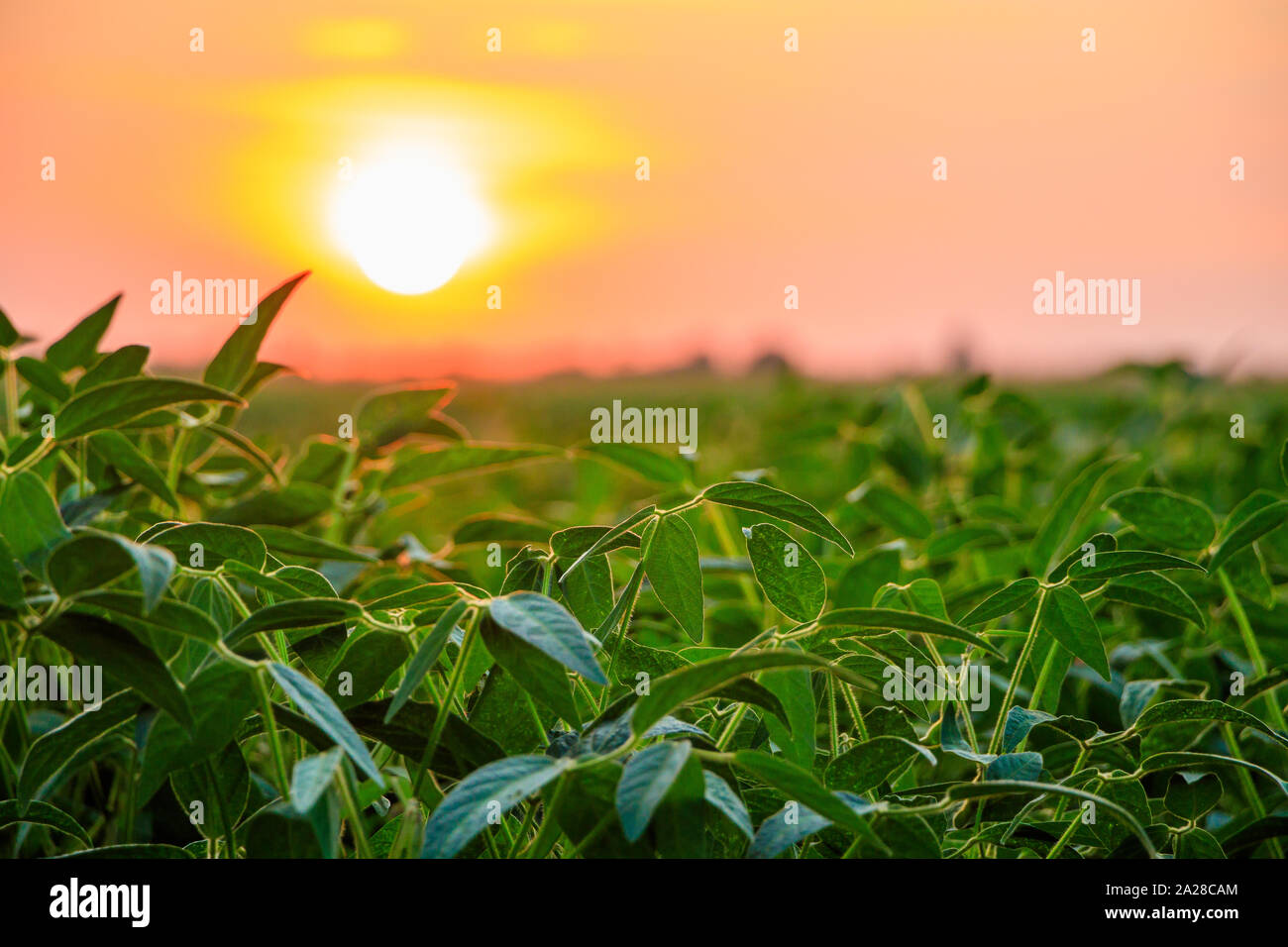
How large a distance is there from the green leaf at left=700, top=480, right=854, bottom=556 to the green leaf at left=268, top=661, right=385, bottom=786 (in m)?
0.14

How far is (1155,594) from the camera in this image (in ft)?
1.43

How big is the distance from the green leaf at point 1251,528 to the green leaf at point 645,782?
28 cm

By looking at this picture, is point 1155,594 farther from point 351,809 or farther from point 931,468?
point 931,468

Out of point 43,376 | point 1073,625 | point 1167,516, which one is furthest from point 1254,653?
point 43,376

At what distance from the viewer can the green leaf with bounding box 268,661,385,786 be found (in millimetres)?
275

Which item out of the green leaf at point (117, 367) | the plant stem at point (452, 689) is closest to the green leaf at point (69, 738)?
the plant stem at point (452, 689)

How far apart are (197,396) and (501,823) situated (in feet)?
0.61

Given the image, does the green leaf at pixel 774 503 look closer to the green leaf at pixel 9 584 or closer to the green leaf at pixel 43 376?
the green leaf at pixel 9 584

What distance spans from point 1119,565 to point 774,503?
0.43 feet

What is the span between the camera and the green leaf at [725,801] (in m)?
0.28

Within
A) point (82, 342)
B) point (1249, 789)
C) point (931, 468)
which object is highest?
point (82, 342)

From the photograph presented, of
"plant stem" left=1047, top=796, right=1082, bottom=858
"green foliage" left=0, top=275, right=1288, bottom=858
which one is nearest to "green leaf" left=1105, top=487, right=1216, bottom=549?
"green foliage" left=0, top=275, right=1288, bottom=858

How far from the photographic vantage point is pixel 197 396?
382 mm

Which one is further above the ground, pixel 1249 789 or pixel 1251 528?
pixel 1251 528
